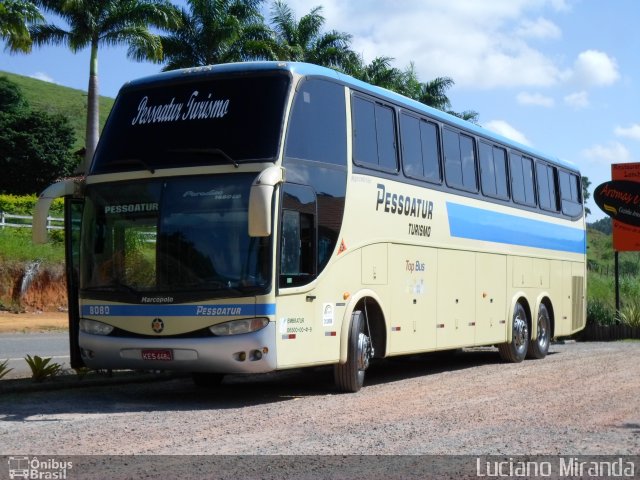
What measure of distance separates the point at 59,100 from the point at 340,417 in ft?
365

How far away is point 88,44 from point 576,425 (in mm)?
35342

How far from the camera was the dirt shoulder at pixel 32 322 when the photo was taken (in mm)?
30014

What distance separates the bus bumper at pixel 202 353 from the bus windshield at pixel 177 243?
0.52 metres

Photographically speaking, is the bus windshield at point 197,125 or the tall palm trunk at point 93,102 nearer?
the bus windshield at point 197,125

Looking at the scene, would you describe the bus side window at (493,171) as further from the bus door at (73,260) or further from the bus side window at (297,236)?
the bus door at (73,260)

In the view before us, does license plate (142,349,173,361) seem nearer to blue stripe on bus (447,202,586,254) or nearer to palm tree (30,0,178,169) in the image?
blue stripe on bus (447,202,586,254)

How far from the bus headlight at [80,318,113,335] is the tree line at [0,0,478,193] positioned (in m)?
24.5

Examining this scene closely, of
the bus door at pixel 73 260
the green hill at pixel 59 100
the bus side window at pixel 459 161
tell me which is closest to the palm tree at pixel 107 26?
the bus side window at pixel 459 161

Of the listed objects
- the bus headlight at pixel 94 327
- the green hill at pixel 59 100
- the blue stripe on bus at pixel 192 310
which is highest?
the green hill at pixel 59 100

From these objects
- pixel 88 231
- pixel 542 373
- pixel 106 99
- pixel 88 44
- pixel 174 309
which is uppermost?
pixel 106 99

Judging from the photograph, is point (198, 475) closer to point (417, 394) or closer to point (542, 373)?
point (417, 394)

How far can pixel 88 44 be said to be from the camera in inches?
1626

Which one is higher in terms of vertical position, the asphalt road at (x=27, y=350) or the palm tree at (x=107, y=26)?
the palm tree at (x=107, y=26)

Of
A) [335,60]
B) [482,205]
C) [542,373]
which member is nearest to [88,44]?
[335,60]
